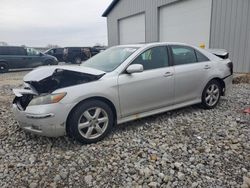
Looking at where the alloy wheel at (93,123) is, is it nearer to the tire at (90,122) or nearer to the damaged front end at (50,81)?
the tire at (90,122)

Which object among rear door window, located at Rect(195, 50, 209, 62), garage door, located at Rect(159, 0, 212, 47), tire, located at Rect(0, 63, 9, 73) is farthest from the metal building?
tire, located at Rect(0, 63, 9, 73)

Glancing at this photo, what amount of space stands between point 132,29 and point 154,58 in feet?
38.1

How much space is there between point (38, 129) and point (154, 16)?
10884mm

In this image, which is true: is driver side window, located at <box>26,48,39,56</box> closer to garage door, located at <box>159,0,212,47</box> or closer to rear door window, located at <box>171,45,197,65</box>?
garage door, located at <box>159,0,212,47</box>

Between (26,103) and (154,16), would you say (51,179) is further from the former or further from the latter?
(154,16)

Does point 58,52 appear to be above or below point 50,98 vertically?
above

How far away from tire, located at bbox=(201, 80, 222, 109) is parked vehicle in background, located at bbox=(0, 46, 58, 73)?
504 inches

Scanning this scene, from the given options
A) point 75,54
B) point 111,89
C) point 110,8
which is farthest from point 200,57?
point 75,54

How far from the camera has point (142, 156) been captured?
2852mm

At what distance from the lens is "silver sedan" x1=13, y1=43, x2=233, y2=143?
2951 millimetres

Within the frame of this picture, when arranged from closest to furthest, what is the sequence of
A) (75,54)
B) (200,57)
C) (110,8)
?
1. (200,57)
2. (110,8)
3. (75,54)

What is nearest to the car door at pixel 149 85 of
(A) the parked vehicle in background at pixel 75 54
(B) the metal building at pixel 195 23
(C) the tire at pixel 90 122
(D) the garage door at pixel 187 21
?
(C) the tire at pixel 90 122

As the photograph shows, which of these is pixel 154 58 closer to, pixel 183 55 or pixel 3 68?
pixel 183 55

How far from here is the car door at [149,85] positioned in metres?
3.39
